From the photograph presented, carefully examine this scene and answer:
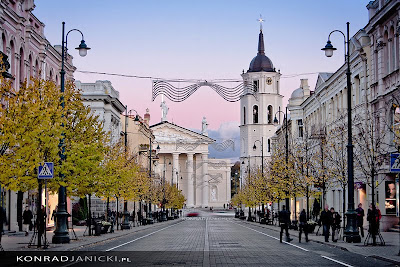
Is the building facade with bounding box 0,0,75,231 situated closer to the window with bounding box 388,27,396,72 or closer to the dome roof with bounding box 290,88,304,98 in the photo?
the window with bounding box 388,27,396,72

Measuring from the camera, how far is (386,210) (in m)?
44.6

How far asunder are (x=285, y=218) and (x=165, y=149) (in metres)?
149

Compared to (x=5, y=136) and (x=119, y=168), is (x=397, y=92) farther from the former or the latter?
(x=5, y=136)

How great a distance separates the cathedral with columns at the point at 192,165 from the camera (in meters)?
182

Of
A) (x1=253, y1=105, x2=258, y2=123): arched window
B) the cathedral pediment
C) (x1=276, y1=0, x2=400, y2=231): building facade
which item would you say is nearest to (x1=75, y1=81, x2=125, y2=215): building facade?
(x1=276, y1=0, x2=400, y2=231): building facade

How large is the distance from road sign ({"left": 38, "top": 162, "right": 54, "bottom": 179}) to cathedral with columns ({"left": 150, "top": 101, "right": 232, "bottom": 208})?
14265 cm

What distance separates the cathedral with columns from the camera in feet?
597

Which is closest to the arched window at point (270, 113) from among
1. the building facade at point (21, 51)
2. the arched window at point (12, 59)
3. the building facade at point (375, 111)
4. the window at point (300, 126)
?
the window at point (300, 126)

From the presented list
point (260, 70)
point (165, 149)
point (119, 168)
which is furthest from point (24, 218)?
point (165, 149)

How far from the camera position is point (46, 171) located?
29.0 meters

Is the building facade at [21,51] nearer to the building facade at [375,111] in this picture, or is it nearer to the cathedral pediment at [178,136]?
the building facade at [375,111]

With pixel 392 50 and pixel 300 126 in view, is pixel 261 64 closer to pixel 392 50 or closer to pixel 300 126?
pixel 300 126

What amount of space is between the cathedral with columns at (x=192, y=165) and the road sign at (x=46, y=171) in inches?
5616

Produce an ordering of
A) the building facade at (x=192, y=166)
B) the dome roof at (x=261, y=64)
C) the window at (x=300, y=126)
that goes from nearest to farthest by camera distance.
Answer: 1. the window at (x=300, y=126)
2. the dome roof at (x=261, y=64)
3. the building facade at (x=192, y=166)
